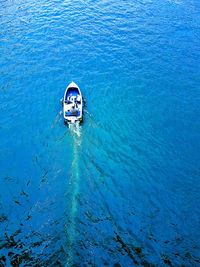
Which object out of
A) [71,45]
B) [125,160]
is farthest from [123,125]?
[71,45]

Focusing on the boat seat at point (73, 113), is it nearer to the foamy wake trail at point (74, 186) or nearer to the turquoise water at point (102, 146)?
the foamy wake trail at point (74, 186)

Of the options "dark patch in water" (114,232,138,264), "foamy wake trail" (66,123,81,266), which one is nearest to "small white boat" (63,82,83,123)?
"foamy wake trail" (66,123,81,266)

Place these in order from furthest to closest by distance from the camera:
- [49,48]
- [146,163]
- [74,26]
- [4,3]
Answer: [4,3], [74,26], [49,48], [146,163]

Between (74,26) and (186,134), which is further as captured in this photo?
(74,26)

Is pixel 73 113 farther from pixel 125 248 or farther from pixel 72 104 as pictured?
pixel 125 248

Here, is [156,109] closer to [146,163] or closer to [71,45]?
[146,163]

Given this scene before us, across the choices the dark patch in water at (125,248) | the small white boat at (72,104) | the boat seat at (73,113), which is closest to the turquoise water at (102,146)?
the dark patch in water at (125,248)

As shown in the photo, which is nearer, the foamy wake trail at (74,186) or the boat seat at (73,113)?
the foamy wake trail at (74,186)

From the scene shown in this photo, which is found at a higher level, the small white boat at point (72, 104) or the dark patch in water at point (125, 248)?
the small white boat at point (72, 104)
